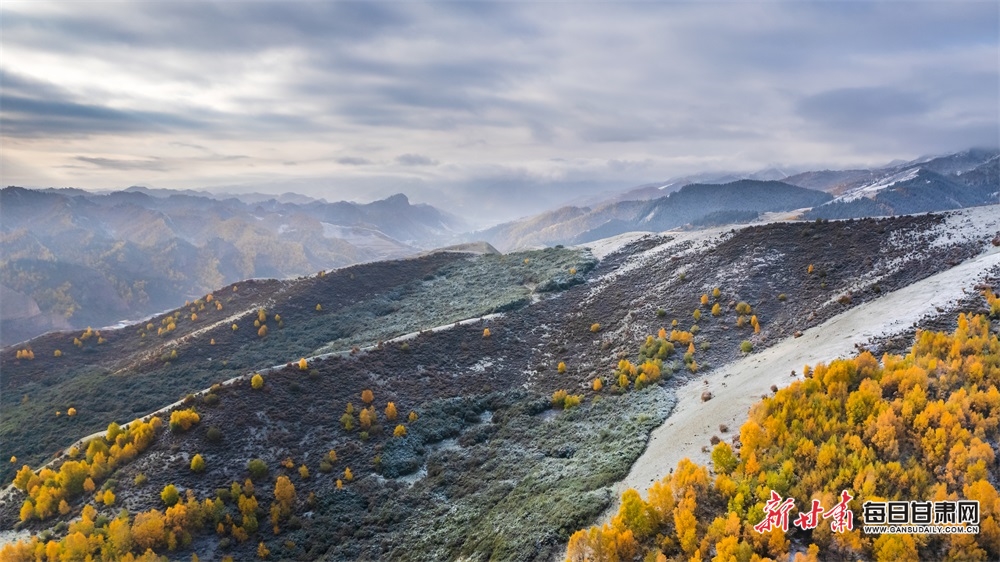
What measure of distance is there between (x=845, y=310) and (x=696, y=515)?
2578 cm

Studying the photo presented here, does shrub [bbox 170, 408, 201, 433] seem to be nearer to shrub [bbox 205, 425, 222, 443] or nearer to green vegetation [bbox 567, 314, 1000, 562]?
shrub [bbox 205, 425, 222, 443]

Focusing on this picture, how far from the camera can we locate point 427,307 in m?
68.4

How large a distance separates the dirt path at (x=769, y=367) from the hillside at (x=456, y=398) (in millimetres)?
1360

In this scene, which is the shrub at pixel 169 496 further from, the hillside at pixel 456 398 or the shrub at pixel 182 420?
the shrub at pixel 182 420

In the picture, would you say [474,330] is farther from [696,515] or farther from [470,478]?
[696,515]

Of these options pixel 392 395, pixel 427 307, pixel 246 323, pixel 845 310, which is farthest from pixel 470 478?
pixel 246 323

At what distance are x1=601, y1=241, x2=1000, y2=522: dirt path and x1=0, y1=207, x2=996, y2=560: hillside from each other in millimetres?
1360

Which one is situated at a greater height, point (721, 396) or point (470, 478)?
point (721, 396)

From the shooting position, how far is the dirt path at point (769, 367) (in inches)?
957

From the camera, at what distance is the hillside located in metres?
27.3

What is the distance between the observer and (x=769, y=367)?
30422 mm

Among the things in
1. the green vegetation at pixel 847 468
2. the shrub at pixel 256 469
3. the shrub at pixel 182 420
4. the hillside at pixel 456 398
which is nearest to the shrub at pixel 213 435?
the hillside at pixel 456 398

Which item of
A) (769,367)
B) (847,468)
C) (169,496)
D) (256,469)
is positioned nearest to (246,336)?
(256,469)

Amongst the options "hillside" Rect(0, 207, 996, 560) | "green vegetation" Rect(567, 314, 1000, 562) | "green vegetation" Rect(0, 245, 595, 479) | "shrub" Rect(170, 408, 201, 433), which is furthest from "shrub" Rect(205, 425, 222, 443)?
"green vegetation" Rect(567, 314, 1000, 562)
